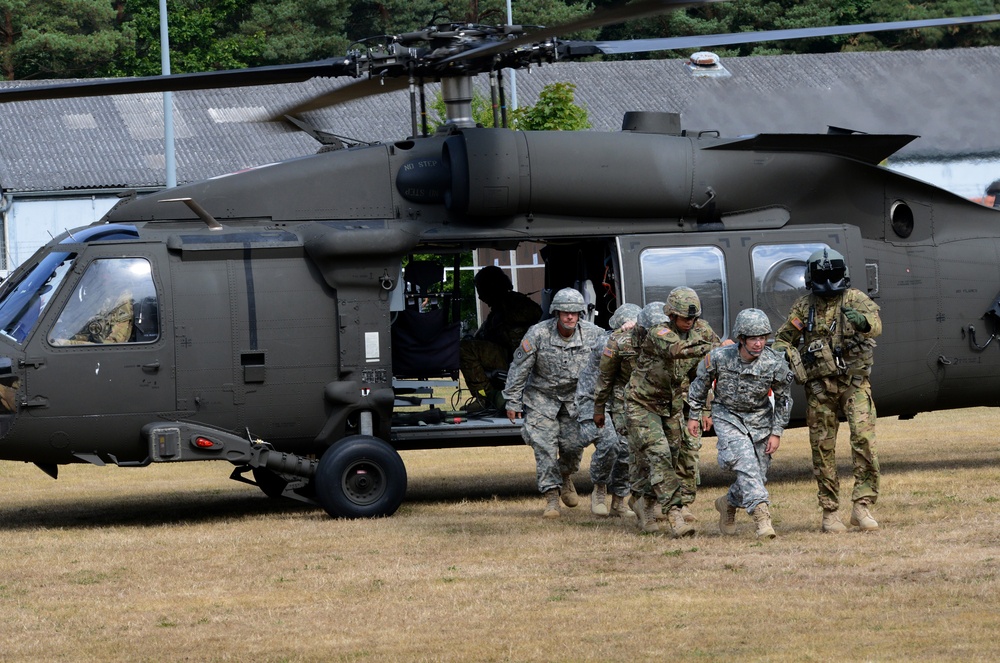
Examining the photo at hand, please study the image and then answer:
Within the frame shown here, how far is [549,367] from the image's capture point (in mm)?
11430

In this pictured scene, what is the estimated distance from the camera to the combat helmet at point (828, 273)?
10.0 m

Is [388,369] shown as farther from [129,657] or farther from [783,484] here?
[129,657]

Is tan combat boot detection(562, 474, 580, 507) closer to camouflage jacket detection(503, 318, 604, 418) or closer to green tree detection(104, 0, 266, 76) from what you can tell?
camouflage jacket detection(503, 318, 604, 418)

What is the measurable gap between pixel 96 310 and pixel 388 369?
2.27m

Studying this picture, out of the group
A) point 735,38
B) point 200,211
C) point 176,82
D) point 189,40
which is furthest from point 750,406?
point 189,40

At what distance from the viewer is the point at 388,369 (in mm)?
11664

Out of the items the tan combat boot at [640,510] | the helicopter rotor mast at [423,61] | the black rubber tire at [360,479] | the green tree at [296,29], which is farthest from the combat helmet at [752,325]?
the green tree at [296,29]

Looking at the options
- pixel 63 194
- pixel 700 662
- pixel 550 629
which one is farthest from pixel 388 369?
pixel 63 194

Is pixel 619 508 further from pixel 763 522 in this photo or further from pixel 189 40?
pixel 189 40

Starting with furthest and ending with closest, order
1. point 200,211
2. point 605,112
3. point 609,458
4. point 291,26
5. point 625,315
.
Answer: point 291,26, point 605,112, point 200,211, point 609,458, point 625,315

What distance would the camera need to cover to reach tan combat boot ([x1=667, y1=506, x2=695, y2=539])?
995 centimetres

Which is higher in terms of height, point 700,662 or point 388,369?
point 388,369

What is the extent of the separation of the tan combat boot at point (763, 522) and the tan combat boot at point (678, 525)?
45cm

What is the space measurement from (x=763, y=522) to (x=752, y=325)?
131 centimetres
